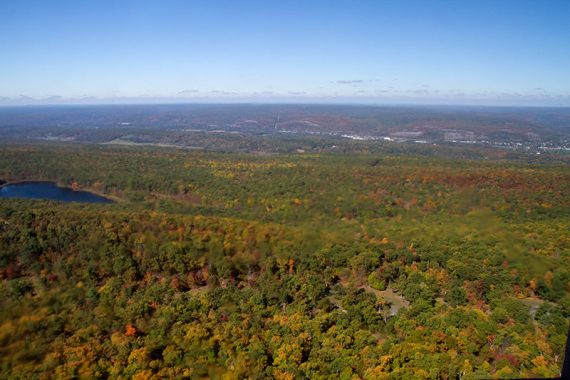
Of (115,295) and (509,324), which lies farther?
(115,295)

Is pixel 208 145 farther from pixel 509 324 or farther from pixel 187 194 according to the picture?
pixel 509 324

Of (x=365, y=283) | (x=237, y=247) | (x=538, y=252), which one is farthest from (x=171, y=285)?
(x=538, y=252)

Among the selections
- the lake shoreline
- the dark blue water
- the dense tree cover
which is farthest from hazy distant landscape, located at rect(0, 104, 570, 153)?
the dense tree cover

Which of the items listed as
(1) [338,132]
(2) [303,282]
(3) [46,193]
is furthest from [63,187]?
(1) [338,132]

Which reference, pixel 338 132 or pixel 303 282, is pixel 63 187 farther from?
pixel 338 132

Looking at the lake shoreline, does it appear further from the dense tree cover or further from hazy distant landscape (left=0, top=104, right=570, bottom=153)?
hazy distant landscape (left=0, top=104, right=570, bottom=153)

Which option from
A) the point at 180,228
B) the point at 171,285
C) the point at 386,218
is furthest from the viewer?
the point at 386,218
